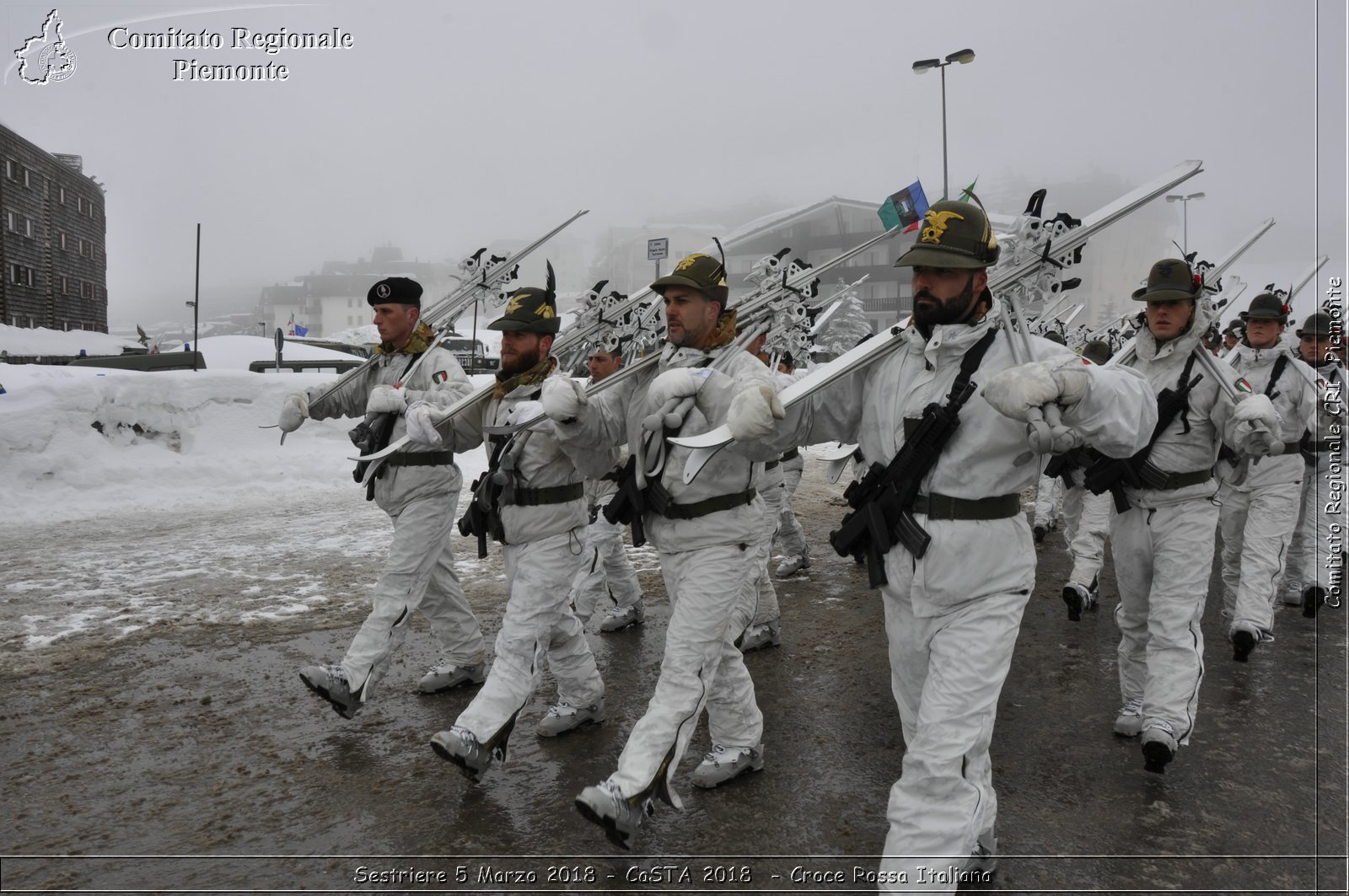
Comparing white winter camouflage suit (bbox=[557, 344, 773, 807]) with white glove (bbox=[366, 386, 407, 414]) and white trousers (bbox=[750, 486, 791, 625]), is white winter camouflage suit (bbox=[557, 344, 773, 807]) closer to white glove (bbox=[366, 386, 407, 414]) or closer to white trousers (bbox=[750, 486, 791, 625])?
white trousers (bbox=[750, 486, 791, 625])

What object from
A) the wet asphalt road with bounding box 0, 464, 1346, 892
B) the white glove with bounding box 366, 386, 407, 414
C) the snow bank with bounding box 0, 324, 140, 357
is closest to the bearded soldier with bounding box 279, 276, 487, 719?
the white glove with bounding box 366, 386, 407, 414

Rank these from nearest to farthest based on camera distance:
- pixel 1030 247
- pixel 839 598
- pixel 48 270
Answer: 1. pixel 1030 247
2. pixel 839 598
3. pixel 48 270

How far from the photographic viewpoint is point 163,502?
12438 millimetres

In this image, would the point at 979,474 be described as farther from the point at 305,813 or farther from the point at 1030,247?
the point at 305,813

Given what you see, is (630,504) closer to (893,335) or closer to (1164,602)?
(893,335)

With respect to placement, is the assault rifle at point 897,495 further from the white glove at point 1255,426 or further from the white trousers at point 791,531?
the white trousers at point 791,531

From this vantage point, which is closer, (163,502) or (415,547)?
(415,547)

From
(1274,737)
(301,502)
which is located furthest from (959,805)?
(301,502)

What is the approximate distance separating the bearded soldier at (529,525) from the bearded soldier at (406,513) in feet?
1.35

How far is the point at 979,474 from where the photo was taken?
3.12 metres

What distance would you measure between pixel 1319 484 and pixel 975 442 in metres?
6.51

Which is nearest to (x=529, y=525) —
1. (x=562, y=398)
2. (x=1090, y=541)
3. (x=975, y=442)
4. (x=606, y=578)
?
(x=562, y=398)

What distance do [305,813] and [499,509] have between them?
1648 mm

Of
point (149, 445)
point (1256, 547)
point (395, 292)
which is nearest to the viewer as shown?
point (395, 292)
